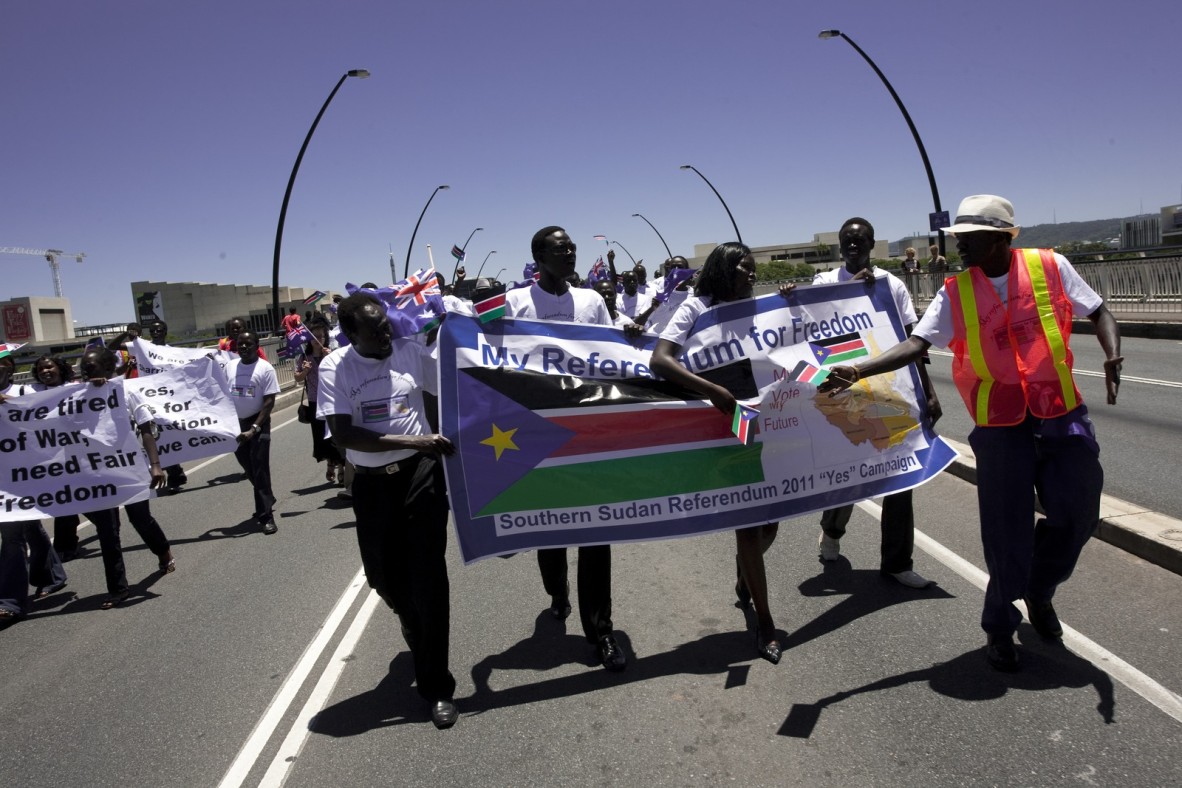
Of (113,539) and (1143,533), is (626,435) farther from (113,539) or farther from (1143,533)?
(113,539)

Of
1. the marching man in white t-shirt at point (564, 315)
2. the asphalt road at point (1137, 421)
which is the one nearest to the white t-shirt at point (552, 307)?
the marching man in white t-shirt at point (564, 315)

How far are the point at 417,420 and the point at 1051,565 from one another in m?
3.11

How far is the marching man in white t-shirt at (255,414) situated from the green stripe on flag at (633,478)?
15.9 ft

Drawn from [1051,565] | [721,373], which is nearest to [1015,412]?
[1051,565]

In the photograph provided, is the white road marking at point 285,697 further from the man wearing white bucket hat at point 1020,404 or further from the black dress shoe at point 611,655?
the man wearing white bucket hat at point 1020,404

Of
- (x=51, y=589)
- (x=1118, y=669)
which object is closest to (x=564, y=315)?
(x=1118, y=669)

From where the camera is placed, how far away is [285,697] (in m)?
4.45

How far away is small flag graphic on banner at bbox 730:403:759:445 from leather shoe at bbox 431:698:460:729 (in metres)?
1.86

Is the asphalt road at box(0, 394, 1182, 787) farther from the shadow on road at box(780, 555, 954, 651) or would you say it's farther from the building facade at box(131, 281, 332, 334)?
the building facade at box(131, 281, 332, 334)

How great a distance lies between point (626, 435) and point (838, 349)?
1371 millimetres

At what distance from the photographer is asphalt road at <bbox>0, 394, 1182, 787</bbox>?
340 centimetres

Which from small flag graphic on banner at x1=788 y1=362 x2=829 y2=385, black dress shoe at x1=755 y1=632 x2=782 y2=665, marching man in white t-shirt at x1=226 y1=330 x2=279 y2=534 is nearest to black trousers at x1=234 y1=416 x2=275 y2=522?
marching man in white t-shirt at x1=226 y1=330 x2=279 y2=534

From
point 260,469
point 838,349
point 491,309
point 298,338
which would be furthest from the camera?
point 298,338

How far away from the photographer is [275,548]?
7.68 metres
